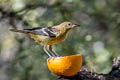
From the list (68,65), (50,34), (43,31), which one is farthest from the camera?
(43,31)

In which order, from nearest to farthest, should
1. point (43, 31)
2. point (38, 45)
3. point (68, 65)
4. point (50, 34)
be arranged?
1. point (68, 65)
2. point (50, 34)
3. point (43, 31)
4. point (38, 45)

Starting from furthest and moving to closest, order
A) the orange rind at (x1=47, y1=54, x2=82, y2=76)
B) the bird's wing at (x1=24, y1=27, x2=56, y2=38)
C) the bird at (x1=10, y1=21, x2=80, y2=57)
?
the bird's wing at (x1=24, y1=27, x2=56, y2=38)
the bird at (x1=10, y1=21, x2=80, y2=57)
the orange rind at (x1=47, y1=54, x2=82, y2=76)

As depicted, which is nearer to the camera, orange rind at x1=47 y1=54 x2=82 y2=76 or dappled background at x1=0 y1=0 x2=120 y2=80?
orange rind at x1=47 y1=54 x2=82 y2=76

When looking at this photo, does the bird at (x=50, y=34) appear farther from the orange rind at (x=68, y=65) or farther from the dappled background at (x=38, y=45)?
the dappled background at (x=38, y=45)

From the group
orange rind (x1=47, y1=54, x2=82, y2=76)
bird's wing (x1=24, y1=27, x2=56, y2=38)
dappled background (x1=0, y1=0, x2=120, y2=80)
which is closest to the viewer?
orange rind (x1=47, y1=54, x2=82, y2=76)

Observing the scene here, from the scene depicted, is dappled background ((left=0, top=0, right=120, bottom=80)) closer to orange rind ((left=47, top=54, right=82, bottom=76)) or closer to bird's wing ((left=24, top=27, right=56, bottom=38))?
bird's wing ((left=24, top=27, right=56, bottom=38))

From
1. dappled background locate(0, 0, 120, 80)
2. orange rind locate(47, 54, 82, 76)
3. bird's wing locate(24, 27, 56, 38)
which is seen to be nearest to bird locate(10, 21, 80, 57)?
bird's wing locate(24, 27, 56, 38)

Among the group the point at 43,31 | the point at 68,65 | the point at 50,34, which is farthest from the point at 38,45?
the point at 68,65

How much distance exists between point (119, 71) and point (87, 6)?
394 cm

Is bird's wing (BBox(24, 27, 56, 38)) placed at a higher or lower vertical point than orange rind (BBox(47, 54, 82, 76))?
higher

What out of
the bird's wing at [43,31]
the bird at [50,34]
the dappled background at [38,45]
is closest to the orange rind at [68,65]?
the bird at [50,34]

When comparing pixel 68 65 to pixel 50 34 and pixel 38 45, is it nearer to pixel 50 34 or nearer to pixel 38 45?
pixel 50 34

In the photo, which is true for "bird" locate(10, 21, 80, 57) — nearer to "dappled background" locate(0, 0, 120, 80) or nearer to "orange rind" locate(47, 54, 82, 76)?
"orange rind" locate(47, 54, 82, 76)

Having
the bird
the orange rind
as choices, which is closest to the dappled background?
the bird
